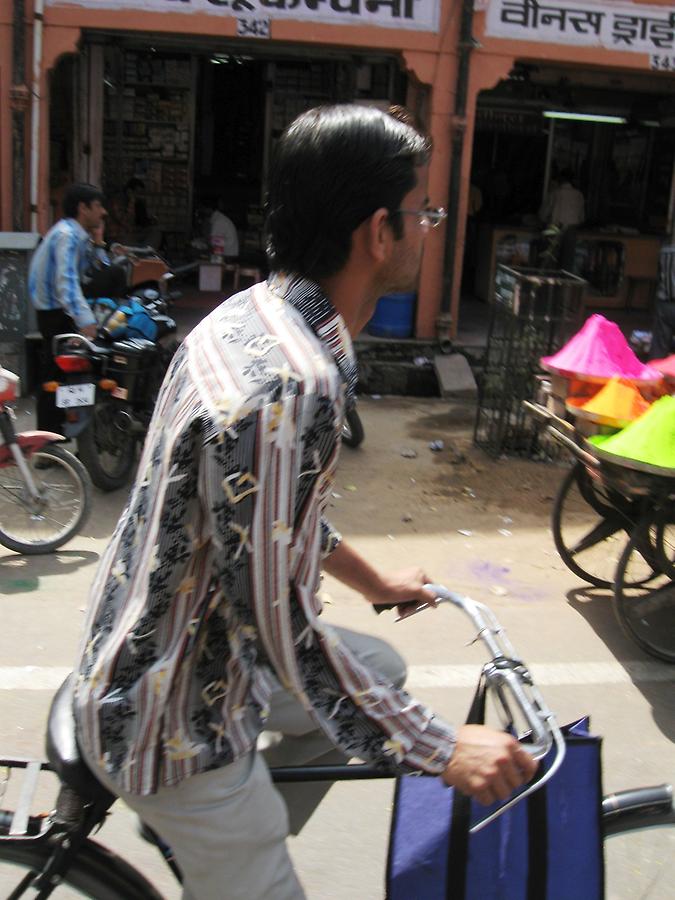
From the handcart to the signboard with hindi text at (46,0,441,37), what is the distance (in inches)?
212

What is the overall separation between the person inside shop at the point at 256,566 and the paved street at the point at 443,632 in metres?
0.57

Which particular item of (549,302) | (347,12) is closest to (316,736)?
(549,302)

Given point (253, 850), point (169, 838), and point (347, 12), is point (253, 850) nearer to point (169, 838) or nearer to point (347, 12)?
point (169, 838)

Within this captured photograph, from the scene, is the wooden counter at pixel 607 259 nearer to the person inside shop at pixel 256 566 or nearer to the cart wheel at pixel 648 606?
the cart wheel at pixel 648 606

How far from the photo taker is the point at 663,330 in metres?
8.62

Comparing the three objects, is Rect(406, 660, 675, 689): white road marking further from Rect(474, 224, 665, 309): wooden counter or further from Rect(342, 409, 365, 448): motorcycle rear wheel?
Rect(474, 224, 665, 309): wooden counter

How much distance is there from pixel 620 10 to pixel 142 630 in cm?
951

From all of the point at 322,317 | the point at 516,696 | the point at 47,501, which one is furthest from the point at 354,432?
the point at 322,317

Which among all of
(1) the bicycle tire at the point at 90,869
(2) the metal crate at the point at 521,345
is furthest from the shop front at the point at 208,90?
(1) the bicycle tire at the point at 90,869

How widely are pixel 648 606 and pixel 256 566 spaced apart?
10.3 ft

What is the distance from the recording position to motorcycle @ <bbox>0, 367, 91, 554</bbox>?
492 cm

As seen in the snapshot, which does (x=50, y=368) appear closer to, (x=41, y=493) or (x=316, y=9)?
(x=41, y=493)

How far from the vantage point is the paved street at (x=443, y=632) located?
112 inches

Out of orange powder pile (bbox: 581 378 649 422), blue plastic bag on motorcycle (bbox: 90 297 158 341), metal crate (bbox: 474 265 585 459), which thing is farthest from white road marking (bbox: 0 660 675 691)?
metal crate (bbox: 474 265 585 459)
